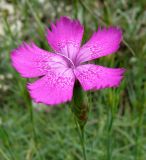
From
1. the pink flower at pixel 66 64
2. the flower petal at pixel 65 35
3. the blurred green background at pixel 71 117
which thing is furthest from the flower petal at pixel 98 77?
the blurred green background at pixel 71 117

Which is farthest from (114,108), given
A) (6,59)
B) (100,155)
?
(6,59)

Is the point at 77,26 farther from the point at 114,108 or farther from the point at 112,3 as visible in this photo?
the point at 112,3

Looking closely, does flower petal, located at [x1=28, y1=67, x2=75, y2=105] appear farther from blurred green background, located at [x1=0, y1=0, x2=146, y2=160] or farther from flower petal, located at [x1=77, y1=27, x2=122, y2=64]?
Result: blurred green background, located at [x1=0, y1=0, x2=146, y2=160]

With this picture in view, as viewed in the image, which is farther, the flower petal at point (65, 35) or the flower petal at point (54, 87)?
the flower petal at point (65, 35)

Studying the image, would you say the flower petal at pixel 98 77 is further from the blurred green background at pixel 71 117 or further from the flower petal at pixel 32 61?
the blurred green background at pixel 71 117

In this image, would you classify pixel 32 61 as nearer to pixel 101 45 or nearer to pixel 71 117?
pixel 101 45

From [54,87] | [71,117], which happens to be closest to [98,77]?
[54,87]

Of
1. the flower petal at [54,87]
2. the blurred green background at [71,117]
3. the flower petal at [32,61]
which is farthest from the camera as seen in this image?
the blurred green background at [71,117]
